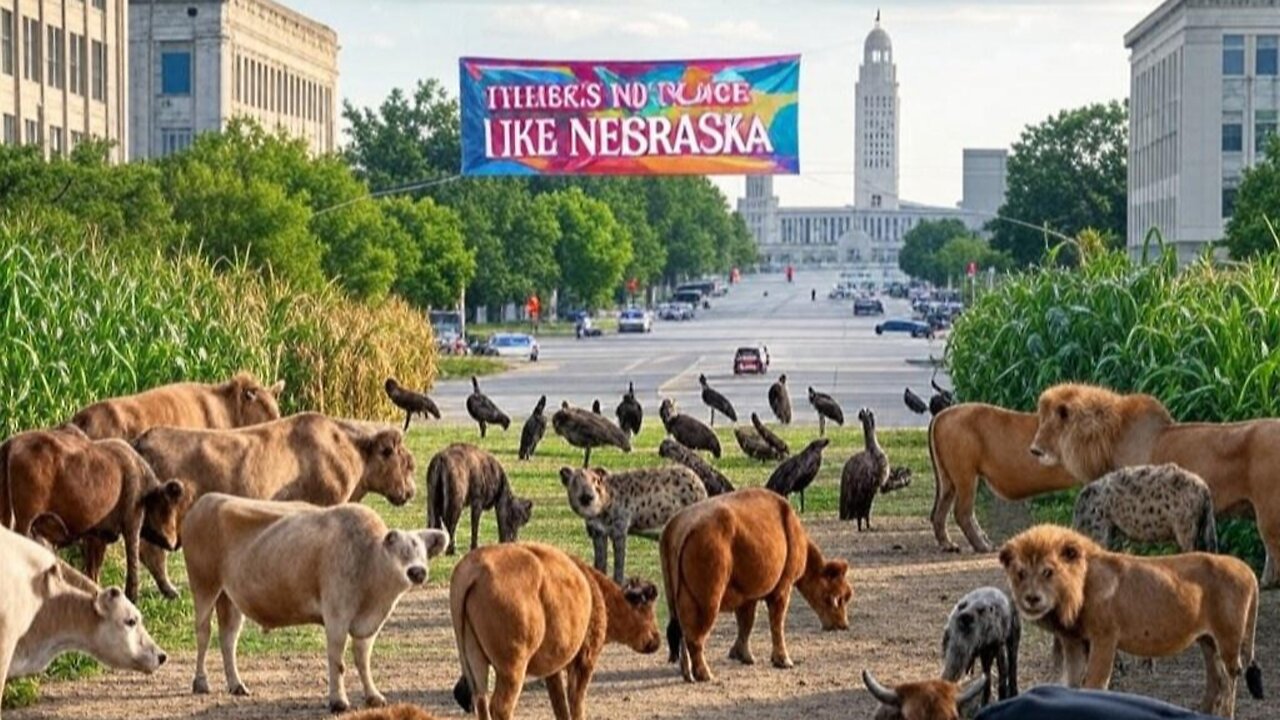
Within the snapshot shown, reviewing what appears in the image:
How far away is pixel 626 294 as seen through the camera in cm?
16962

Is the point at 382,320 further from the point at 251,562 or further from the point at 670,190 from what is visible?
the point at 670,190

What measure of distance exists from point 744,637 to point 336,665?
313cm

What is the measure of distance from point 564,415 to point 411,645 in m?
14.8

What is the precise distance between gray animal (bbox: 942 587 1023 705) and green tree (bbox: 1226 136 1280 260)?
6751cm

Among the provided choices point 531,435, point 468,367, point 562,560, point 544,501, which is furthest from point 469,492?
point 468,367

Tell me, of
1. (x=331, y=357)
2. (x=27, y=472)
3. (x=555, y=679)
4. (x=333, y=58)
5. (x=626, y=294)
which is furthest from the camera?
(x=626, y=294)

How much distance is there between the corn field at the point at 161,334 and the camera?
69.8ft

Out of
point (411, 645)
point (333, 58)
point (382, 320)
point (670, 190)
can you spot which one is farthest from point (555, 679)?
point (670, 190)

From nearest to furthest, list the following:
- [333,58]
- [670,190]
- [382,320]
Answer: [382,320] < [333,58] < [670,190]

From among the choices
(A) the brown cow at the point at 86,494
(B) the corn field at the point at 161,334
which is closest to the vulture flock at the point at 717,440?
(B) the corn field at the point at 161,334

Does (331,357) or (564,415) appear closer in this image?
(564,415)

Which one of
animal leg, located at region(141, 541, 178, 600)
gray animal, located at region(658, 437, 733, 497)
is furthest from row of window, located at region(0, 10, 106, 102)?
animal leg, located at region(141, 541, 178, 600)

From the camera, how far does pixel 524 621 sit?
12.6m

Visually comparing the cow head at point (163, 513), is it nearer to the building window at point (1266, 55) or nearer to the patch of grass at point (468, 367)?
the patch of grass at point (468, 367)
